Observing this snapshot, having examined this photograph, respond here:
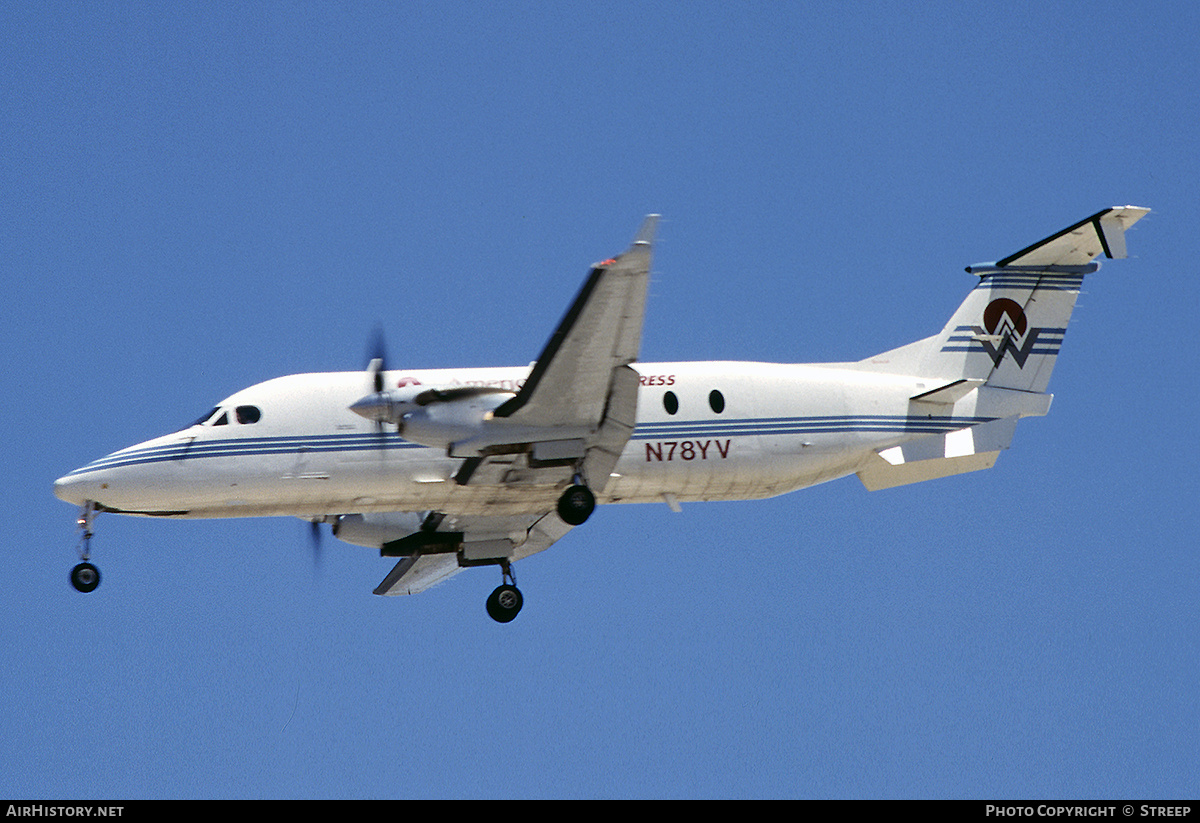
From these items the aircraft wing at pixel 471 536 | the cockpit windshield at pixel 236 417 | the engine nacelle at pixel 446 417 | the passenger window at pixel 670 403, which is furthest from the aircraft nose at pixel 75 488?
the passenger window at pixel 670 403

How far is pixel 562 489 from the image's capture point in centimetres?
2109

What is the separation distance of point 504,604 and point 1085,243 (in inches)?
458

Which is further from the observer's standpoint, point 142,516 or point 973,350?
point 973,350

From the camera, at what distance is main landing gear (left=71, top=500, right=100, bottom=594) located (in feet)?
65.1

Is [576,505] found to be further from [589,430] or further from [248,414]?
[248,414]

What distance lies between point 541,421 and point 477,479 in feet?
4.84

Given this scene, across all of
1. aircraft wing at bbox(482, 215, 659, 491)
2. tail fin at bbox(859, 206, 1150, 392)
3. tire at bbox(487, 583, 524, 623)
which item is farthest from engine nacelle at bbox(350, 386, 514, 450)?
tail fin at bbox(859, 206, 1150, 392)

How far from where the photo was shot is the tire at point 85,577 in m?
19.8

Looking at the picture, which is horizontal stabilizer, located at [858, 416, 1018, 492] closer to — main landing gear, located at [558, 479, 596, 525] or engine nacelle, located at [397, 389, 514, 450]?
main landing gear, located at [558, 479, 596, 525]

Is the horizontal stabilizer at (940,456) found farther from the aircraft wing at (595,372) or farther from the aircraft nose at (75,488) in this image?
the aircraft nose at (75,488)

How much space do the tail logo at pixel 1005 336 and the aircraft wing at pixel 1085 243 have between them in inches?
33.1
